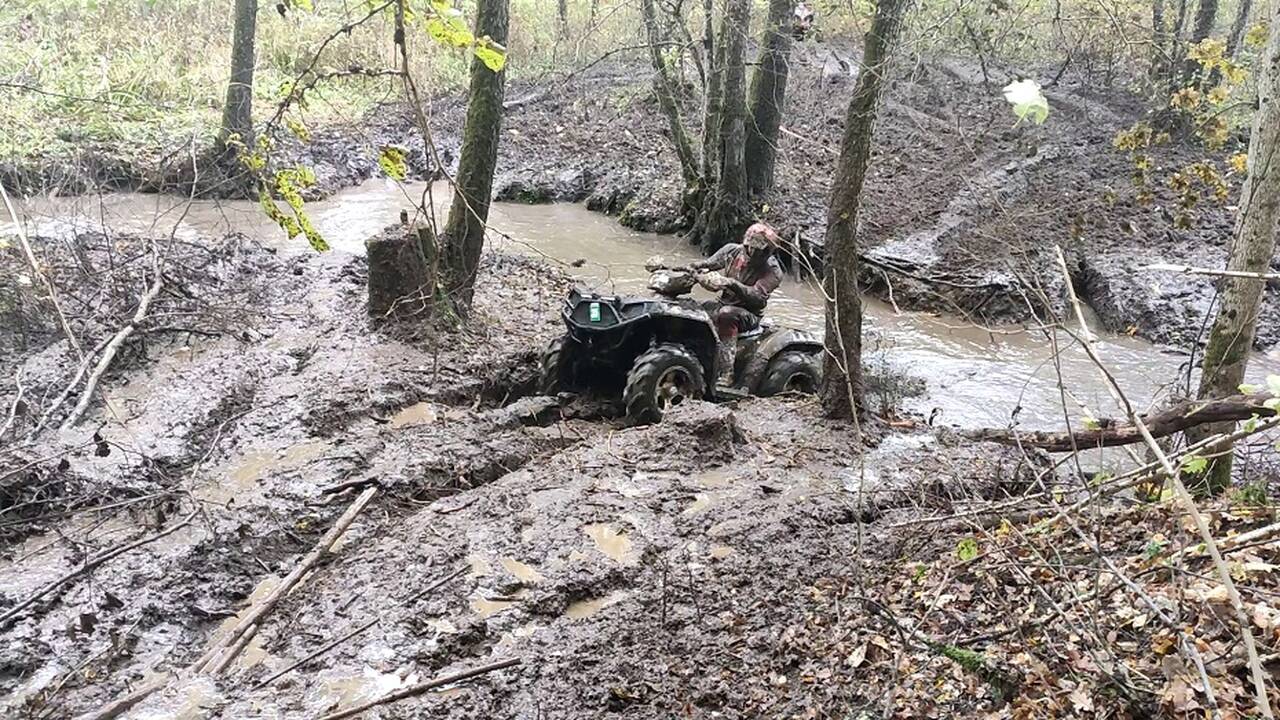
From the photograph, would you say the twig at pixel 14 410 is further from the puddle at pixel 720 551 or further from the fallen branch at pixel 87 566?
the puddle at pixel 720 551

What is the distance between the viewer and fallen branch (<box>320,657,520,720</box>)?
132 inches

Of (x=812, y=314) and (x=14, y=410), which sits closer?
(x=14, y=410)

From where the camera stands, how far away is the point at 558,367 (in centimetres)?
692

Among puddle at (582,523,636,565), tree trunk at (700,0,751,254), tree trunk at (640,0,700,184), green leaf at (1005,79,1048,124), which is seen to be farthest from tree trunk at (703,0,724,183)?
green leaf at (1005,79,1048,124)

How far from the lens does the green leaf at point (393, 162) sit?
9.57ft

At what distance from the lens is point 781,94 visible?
12984 mm

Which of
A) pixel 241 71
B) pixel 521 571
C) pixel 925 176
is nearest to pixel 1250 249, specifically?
pixel 521 571

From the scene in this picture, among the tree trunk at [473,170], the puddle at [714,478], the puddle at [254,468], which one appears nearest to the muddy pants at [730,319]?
the puddle at [714,478]

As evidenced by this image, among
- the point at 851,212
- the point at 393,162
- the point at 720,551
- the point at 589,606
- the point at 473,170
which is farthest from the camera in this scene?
the point at 473,170

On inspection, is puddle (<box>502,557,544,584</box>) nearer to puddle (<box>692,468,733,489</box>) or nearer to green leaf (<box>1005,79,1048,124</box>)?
puddle (<box>692,468,733,489</box>)

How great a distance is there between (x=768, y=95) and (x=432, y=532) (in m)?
9.87

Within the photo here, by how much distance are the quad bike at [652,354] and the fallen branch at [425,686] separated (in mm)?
2943

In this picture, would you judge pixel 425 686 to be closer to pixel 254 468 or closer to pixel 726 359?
pixel 254 468

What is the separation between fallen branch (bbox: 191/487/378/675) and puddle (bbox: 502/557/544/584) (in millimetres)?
990
